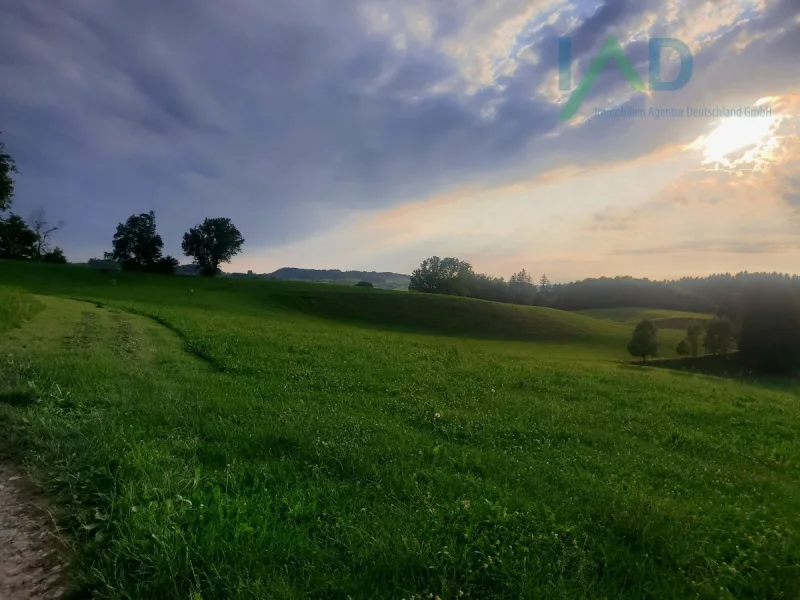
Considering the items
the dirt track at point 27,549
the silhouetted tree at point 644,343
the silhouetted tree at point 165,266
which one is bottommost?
the silhouetted tree at point 644,343

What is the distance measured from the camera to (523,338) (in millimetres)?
62750

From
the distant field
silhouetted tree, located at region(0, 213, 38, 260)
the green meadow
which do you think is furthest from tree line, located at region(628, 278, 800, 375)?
silhouetted tree, located at region(0, 213, 38, 260)

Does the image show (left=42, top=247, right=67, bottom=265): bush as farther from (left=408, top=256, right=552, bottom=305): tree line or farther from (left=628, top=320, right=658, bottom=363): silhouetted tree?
(left=628, top=320, right=658, bottom=363): silhouetted tree

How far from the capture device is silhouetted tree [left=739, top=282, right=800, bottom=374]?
170ft

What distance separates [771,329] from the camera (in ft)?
174

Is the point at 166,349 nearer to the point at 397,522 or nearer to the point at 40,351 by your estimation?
the point at 40,351

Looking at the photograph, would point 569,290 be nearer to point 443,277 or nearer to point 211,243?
point 443,277

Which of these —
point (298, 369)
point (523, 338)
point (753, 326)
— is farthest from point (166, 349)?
point (753, 326)

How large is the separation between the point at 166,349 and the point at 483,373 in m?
11.8

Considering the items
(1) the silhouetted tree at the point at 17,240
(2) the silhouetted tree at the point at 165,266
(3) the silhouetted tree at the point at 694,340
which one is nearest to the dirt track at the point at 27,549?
(3) the silhouetted tree at the point at 694,340

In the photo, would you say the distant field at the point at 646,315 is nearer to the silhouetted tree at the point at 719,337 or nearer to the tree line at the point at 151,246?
the silhouetted tree at the point at 719,337

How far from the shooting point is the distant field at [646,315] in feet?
299

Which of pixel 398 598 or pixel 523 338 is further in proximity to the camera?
pixel 523 338

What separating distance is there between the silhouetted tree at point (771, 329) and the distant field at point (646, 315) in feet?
111
